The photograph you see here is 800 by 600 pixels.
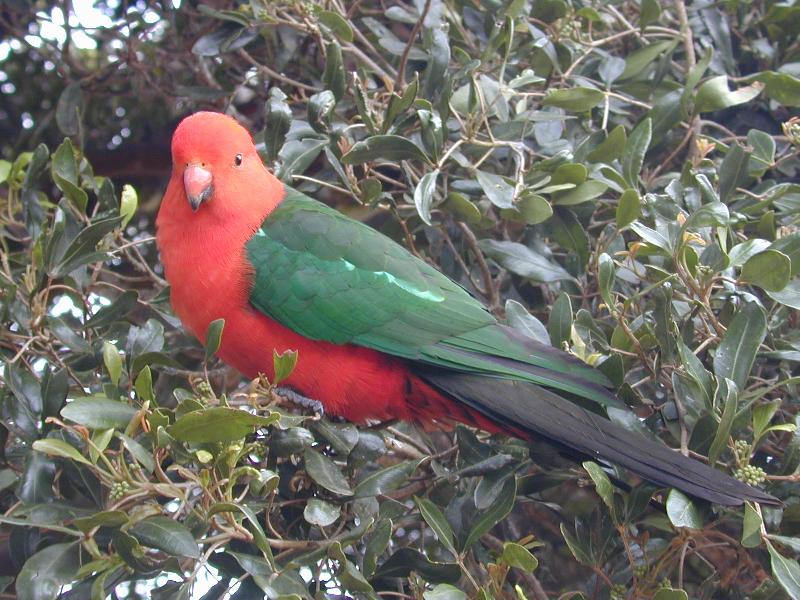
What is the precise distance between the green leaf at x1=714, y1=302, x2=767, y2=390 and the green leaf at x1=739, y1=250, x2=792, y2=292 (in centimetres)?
6

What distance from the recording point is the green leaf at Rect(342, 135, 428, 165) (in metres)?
2.62

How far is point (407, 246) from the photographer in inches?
120

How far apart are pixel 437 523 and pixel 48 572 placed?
0.87 meters

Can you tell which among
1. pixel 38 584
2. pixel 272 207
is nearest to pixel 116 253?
pixel 272 207

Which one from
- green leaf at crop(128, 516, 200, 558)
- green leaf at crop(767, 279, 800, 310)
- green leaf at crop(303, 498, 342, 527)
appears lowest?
green leaf at crop(303, 498, 342, 527)

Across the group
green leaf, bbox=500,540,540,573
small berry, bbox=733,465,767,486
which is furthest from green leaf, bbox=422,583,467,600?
small berry, bbox=733,465,767,486

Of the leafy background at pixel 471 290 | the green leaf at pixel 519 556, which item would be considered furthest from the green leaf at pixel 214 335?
the green leaf at pixel 519 556

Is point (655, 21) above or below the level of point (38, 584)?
above

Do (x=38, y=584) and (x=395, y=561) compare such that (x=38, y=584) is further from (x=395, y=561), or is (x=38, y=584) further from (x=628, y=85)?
(x=628, y=85)

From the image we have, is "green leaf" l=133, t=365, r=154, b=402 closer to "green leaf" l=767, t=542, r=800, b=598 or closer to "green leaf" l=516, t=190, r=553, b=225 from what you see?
"green leaf" l=516, t=190, r=553, b=225

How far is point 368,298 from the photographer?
2.77 meters

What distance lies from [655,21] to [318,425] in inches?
75.6

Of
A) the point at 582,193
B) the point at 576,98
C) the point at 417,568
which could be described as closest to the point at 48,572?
the point at 417,568

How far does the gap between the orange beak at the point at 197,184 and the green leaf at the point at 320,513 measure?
3.60 feet
